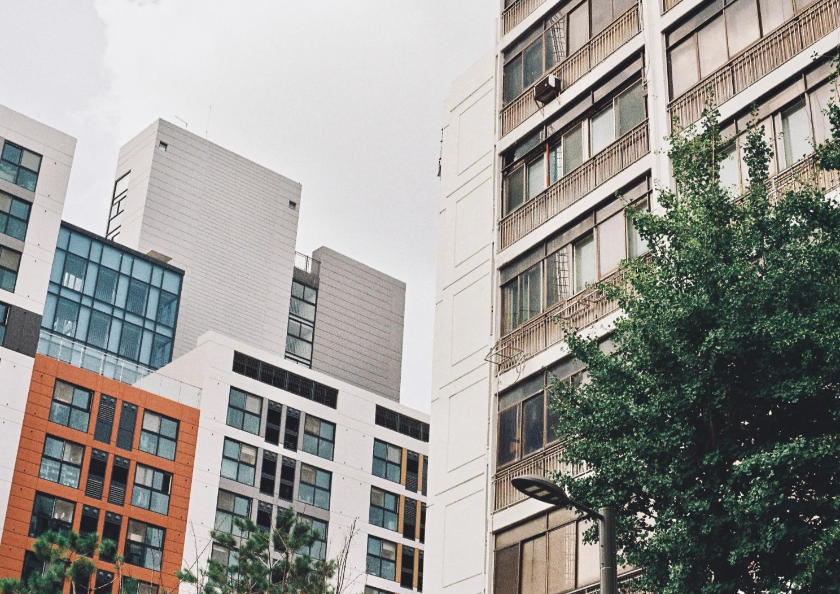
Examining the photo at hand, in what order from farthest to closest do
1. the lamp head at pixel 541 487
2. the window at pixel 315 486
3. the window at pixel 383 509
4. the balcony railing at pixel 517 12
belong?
the window at pixel 383 509 → the window at pixel 315 486 → the balcony railing at pixel 517 12 → the lamp head at pixel 541 487

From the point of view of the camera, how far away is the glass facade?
275 ft

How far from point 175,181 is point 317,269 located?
1361 cm

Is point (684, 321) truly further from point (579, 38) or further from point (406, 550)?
point (406, 550)

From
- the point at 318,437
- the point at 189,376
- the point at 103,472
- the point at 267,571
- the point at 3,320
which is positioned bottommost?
the point at 267,571

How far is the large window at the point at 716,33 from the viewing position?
25602 millimetres

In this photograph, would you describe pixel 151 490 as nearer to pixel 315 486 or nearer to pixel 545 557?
pixel 315 486

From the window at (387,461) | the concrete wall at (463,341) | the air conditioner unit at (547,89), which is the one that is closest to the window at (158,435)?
the window at (387,461)

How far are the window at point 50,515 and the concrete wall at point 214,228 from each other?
98.1 feet

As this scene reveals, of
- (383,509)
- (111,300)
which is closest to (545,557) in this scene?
(383,509)

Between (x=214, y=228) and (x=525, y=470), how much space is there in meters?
75.1

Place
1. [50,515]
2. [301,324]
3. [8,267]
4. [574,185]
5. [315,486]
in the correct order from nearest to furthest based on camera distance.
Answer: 1. [574,185]
2. [50,515]
3. [8,267]
4. [315,486]
5. [301,324]

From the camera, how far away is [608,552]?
49.5 ft

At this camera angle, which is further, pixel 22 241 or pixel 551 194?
pixel 22 241

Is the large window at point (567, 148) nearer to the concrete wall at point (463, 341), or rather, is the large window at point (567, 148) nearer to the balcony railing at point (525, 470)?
the concrete wall at point (463, 341)
